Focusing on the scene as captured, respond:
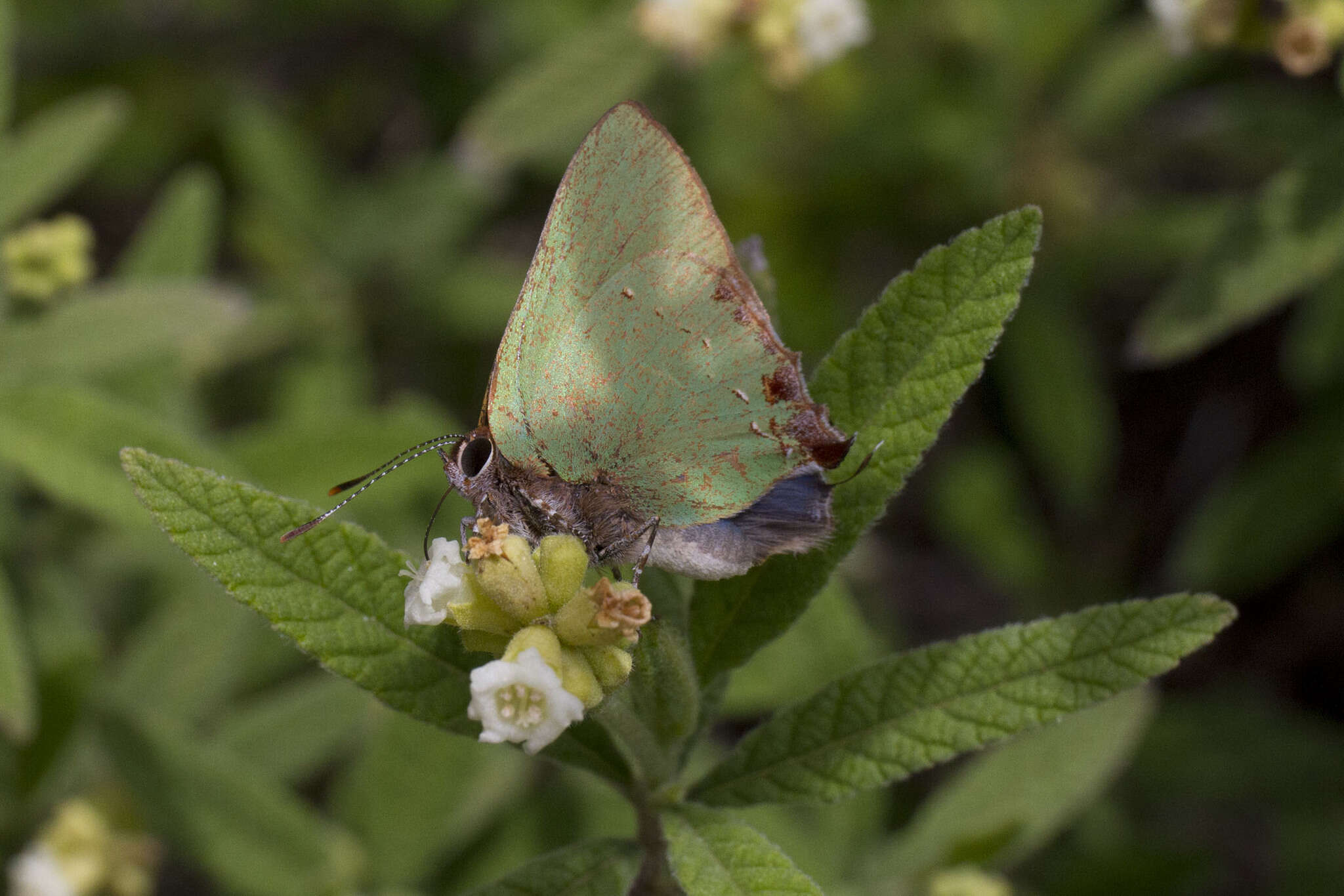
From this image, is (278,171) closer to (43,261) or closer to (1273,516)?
(43,261)

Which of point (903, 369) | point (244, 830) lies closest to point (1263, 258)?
point (903, 369)

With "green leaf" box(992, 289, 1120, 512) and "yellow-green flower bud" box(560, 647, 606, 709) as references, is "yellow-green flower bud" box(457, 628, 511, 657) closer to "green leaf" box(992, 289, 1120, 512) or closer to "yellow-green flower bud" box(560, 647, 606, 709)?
"yellow-green flower bud" box(560, 647, 606, 709)

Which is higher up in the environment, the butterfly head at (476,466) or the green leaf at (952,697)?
the butterfly head at (476,466)

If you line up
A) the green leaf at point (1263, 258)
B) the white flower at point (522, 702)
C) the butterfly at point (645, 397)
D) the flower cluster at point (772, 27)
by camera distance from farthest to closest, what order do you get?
the flower cluster at point (772, 27), the green leaf at point (1263, 258), the butterfly at point (645, 397), the white flower at point (522, 702)

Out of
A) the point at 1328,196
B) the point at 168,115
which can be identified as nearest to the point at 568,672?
the point at 1328,196

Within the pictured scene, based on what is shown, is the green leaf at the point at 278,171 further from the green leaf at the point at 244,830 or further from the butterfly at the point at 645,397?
the butterfly at the point at 645,397

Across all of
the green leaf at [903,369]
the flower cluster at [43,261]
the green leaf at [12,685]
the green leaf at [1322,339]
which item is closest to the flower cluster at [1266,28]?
the green leaf at [1322,339]

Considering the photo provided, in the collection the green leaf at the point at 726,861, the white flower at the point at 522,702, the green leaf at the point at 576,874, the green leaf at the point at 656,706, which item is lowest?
the green leaf at the point at 576,874
